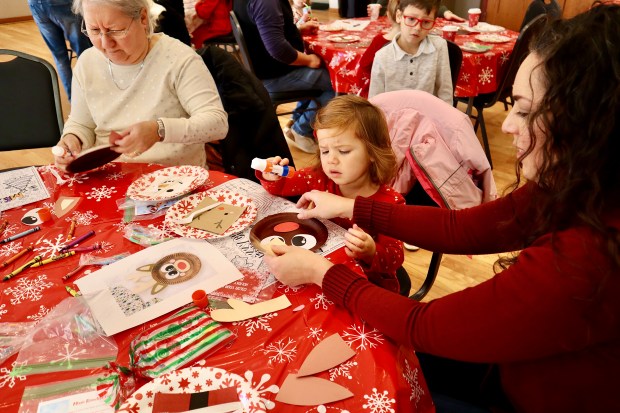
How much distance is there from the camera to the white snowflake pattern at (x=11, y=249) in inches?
44.3

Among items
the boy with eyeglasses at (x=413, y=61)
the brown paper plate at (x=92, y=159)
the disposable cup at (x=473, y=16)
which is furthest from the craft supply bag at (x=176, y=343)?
the disposable cup at (x=473, y=16)

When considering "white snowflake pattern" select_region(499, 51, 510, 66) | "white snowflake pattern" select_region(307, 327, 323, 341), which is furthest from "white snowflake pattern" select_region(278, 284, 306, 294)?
"white snowflake pattern" select_region(499, 51, 510, 66)

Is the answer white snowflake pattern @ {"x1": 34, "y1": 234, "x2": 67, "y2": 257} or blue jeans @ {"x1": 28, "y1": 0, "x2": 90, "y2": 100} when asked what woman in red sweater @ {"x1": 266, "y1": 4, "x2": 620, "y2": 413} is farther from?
blue jeans @ {"x1": 28, "y1": 0, "x2": 90, "y2": 100}

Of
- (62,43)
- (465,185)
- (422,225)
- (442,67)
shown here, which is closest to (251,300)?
(422,225)

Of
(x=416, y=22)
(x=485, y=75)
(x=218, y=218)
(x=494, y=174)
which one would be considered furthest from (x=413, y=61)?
(x=218, y=218)

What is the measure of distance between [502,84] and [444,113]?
177 cm

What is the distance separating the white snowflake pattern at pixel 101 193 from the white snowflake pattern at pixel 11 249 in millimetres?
249

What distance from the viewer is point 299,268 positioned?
0.96m

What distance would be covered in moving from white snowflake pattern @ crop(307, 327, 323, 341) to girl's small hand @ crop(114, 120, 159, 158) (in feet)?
2.90

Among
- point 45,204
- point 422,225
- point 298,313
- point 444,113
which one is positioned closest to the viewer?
point 298,313

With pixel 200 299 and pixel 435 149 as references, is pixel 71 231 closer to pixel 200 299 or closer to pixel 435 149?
pixel 200 299

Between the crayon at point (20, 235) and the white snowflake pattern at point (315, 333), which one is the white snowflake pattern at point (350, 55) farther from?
the white snowflake pattern at point (315, 333)

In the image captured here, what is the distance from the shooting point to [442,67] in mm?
2670

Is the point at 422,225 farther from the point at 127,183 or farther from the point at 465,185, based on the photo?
the point at 127,183
